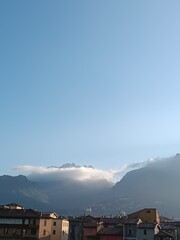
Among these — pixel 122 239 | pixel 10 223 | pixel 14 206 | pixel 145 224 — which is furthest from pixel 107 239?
pixel 14 206

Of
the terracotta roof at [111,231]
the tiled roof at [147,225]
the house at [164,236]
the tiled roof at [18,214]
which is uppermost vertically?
the tiled roof at [18,214]

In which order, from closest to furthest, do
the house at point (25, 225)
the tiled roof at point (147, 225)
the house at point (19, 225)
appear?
1. the tiled roof at point (147, 225)
2. the house at point (19, 225)
3. the house at point (25, 225)

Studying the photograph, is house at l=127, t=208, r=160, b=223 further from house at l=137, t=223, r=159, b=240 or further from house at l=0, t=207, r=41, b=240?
house at l=0, t=207, r=41, b=240

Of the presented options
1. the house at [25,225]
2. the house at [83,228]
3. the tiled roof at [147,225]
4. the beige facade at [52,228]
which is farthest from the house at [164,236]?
the beige facade at [52,228]

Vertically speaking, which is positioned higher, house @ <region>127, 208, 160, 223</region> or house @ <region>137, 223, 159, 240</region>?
house @ <region>127, 208, 160, 223</region>

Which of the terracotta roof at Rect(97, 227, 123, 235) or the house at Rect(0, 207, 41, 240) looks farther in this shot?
the house at Rect(0, 207, 41, 240)

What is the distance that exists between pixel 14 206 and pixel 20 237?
35.0 meters

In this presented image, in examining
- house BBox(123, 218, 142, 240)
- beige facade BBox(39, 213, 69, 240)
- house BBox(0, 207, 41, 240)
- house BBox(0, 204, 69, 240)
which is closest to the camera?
Answer: house BBox(123, 218, 142, 240)

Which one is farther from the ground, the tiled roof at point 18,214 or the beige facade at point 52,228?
the tiled roof at point 18,214

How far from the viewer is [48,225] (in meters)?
109

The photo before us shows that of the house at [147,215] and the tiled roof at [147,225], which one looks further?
the house at [147,215]

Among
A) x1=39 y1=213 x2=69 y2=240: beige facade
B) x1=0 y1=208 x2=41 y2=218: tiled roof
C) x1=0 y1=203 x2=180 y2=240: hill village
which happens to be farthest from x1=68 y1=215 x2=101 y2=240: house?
x1=0 y1=208 x2=41 y2=218: tiled roof

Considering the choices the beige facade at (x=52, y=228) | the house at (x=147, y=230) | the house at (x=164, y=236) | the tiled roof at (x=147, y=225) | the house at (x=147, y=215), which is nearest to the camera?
the house at (x=164, y=236)

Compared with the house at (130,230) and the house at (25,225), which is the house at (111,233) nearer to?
the house at (130,230)
